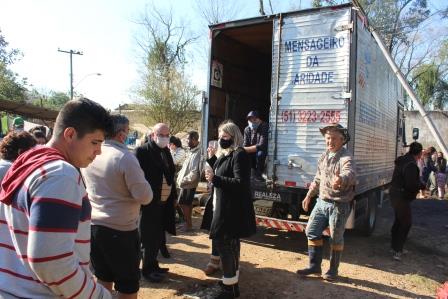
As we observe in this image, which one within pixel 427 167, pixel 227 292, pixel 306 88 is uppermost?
pixel 306 88

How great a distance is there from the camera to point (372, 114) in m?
6.86

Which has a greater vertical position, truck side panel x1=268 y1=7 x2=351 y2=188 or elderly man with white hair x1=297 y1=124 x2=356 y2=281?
truck side panel x1=268 y1=7 x2=351 y2=188

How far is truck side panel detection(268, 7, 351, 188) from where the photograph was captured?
222 inches

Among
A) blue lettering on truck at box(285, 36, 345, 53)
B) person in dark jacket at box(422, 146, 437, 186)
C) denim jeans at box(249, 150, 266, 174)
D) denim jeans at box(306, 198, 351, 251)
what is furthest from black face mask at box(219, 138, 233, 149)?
person in dark jacket at box(422, 146, 437, 186)

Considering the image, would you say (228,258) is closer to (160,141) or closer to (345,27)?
(160,141)

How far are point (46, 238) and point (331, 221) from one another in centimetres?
411

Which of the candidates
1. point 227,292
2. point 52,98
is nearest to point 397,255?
point 227,292

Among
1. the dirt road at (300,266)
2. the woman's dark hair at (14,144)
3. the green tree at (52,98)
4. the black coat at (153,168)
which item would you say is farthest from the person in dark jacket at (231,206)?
the green tree at (52,98)

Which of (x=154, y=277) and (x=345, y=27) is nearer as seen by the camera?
(x=154, y=277)

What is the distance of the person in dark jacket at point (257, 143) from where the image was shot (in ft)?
21.2

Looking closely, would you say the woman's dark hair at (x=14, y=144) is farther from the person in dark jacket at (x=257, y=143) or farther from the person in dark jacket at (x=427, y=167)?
the person in dark jacket at (x=427, y=167)

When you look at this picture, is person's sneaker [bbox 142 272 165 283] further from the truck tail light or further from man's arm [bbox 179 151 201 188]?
man's arm [bbox 179 151 201 188]

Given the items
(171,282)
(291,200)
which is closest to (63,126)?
(171,282)

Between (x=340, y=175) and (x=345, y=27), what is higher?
(x=345, y=27)
